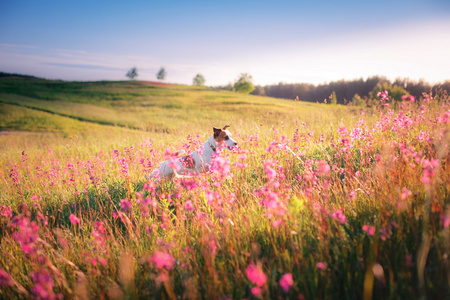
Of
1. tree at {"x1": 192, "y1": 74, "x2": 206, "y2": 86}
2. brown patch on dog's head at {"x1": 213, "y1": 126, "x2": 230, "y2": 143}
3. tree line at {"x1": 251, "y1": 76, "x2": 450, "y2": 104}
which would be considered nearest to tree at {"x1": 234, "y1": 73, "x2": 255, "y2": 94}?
tree line at {"x1": 251, "y1": 76, "x2": 450, "y2": 104}

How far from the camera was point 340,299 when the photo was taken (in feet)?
5.09

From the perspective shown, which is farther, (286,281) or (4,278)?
(4,278)

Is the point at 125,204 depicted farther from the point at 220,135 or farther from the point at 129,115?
the point at 129,115

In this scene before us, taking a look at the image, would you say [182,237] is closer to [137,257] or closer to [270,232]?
[137,257]

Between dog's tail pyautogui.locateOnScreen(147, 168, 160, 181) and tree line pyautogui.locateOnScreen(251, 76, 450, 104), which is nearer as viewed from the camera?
dog's tail pyautogui.locateOnScreen(147, 168, 160, 181)

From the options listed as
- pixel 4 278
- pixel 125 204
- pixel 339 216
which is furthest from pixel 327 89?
pixel 4 278

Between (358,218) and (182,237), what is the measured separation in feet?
5.57

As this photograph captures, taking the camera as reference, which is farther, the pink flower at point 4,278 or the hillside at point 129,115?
the hillside at point 129,115

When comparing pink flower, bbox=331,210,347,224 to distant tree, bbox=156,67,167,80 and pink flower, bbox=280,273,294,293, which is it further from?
distant tree, bbox=156,67,167,80

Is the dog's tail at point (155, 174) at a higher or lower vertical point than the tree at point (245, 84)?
lower

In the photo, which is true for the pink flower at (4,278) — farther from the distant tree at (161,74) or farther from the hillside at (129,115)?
the distant tree at (161,74)

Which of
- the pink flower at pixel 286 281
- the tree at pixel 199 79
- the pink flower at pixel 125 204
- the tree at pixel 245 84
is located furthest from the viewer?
the tree at pixel 199 79

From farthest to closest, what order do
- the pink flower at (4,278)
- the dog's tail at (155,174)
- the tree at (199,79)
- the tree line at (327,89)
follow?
the tree at (199,79), the tree line at (327,89), the dog's tail at (155,174), the pink flower at (4,278)

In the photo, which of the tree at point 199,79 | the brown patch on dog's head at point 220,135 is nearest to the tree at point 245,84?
the tree at point 199,79
